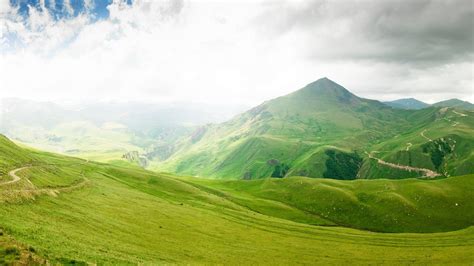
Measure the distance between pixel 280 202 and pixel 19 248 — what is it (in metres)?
149

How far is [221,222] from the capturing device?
107688 mm

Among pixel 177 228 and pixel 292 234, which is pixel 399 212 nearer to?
pixel 292 234

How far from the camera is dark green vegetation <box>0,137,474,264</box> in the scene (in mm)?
56969

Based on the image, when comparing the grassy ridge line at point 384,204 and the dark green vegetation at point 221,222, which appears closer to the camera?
the dark green vegetation at point 221,222

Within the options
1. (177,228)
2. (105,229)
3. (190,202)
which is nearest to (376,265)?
(177,228)

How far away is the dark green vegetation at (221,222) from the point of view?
2243 inches

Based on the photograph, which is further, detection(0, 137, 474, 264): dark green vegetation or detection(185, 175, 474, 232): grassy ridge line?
detection(185, 175, 474, 232): grassy ridge line

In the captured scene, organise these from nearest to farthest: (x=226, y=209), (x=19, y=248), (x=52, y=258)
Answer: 1. (x=19, y=248)
2. (x=52, y=258)
3. (x=226, y=209)

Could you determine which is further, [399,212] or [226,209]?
[399,212]

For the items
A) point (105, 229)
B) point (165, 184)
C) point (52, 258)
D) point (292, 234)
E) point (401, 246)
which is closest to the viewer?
point (52, 258)

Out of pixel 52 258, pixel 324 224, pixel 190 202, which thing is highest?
pixel 52 258

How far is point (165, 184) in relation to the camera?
565 ft

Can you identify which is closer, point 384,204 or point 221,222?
point 221,222

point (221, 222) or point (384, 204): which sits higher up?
point (221, 222)
